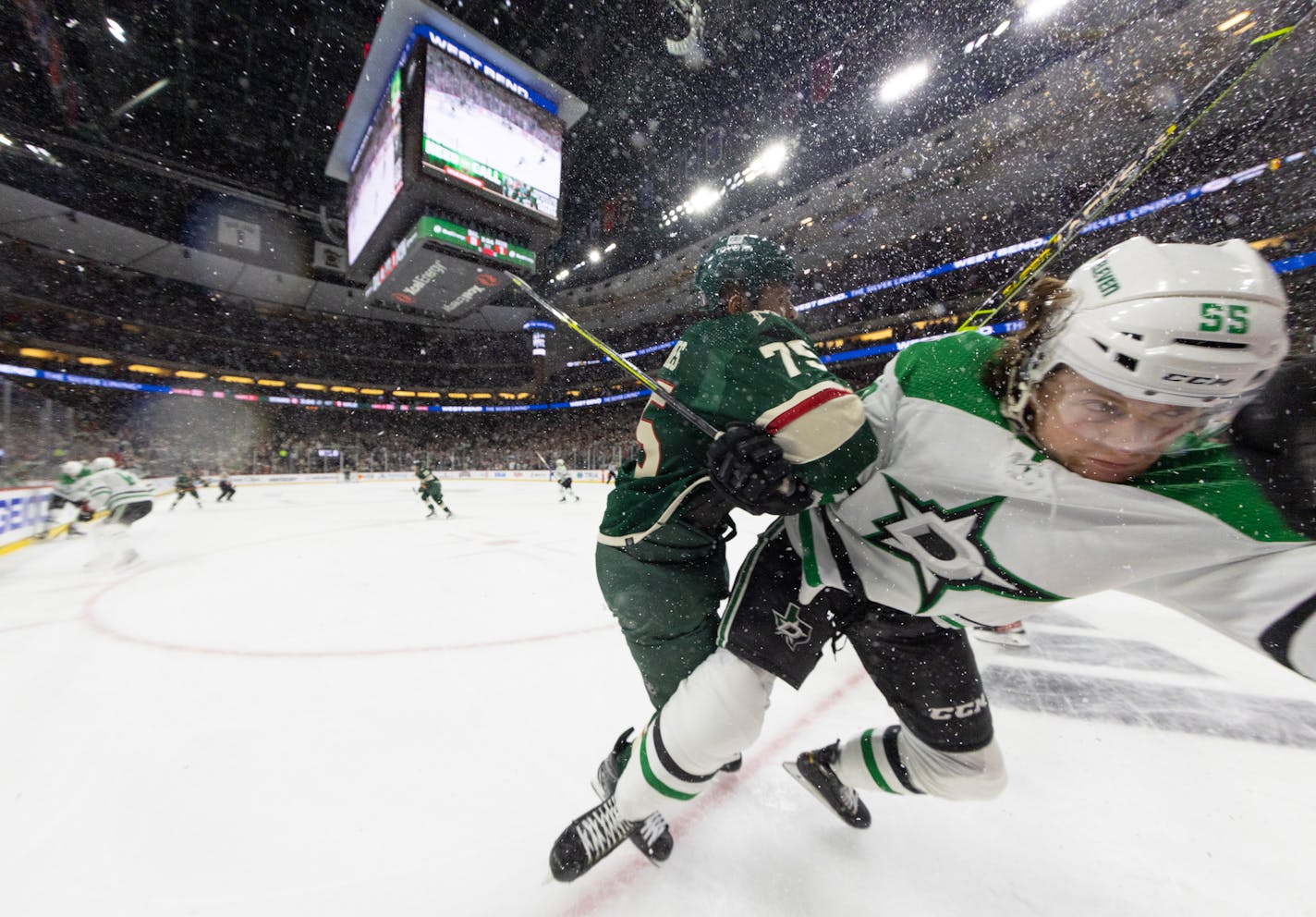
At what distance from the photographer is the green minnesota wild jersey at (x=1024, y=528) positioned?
750 millimetres

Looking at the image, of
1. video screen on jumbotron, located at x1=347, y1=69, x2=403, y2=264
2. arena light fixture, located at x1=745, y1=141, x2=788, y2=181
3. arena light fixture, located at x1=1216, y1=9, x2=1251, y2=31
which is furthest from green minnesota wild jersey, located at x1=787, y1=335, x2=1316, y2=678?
arena light fixture, located at x1=1216, y1=9, x2=1251, y2=31

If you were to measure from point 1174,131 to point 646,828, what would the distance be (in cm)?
368

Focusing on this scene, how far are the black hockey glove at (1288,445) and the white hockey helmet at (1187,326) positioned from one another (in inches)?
1.4

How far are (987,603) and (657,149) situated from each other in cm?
1304

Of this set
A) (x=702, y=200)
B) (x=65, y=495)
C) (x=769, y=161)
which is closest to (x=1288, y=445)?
(x=65, y=495)

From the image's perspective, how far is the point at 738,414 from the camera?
99cm

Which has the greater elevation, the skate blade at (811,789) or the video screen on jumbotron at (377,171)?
the video screen on jumbotron at (377,171)

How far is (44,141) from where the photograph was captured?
12.9 m

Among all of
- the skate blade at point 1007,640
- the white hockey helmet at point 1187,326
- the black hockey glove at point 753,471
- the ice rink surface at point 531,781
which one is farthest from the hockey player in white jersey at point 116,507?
the skate blade at point 1007,640

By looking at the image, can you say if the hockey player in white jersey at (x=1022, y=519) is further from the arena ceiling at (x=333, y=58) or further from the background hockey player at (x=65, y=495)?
the arena ceiling at (x=333, y=58)

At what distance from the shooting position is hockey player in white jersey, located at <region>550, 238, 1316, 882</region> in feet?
2.32

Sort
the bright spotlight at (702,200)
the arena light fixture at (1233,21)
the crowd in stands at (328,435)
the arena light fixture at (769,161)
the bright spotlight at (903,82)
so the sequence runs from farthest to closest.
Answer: the crowd in stands at (328,435) → the bright spotlight at (702,200) → the arena light fixture at (769,161) → the bright spotlight at (903,82) → the arena light fixture at (1233,21)

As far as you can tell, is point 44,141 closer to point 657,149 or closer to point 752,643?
point 657,149

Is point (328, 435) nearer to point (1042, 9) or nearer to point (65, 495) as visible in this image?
point (65, 495)
